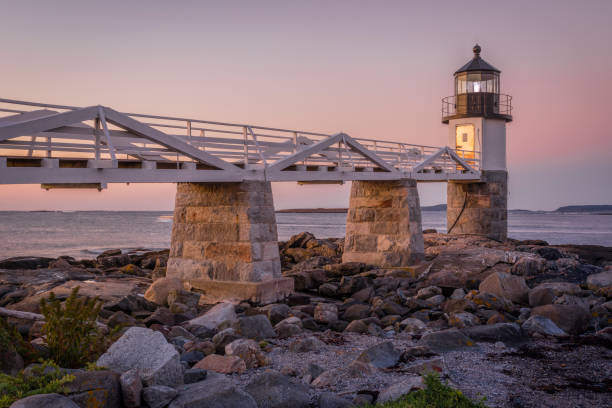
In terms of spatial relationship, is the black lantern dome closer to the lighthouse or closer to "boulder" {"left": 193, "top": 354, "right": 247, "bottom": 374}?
the lighthouse

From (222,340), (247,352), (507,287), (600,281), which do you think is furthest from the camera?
(600,281)

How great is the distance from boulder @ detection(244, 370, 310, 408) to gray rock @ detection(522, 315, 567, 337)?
4.19 m

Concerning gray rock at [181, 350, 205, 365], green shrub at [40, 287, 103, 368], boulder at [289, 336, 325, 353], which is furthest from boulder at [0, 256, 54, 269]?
green shrub at [40, 287, 103, 368]

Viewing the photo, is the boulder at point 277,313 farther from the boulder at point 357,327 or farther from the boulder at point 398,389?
the boulder at point 398,389

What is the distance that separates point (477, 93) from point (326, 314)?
15745mm

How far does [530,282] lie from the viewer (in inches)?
524

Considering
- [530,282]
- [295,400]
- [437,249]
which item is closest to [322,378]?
[295,400]

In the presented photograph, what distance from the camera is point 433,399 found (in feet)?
15.3

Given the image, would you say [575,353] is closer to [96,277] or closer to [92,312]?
[92,312]

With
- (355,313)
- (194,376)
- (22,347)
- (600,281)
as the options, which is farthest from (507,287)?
(22,347)

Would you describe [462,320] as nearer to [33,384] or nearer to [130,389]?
[130,389]

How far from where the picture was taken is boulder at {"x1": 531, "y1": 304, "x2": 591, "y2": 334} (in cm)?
823

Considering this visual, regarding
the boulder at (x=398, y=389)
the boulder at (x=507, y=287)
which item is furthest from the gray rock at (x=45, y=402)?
the boulder at (x=507, y=287)

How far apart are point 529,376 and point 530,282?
25.8 feet
